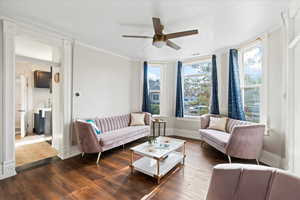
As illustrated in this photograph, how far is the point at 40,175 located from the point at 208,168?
9.64 feet

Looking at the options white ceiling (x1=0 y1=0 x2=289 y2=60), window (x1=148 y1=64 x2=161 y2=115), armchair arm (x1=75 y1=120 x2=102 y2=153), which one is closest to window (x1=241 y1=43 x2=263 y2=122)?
white ceiling (x1=0 y1=0 x2=289 y2=60)

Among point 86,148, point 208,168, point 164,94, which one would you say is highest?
point 164,94

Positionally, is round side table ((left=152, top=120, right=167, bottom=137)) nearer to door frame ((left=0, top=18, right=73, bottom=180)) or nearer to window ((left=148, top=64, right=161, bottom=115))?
window ((left=148, top=64, right=161, bottom=115))

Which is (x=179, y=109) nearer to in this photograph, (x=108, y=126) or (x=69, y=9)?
(x=108, y=126)

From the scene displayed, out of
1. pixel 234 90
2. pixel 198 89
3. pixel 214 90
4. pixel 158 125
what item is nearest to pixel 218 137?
pixel 234 90

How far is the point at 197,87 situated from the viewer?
14.4 ft

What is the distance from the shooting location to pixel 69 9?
1.98 m

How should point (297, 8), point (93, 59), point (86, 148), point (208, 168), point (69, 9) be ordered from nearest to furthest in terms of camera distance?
1. point (297, 8)
2. point (69, 9)
3. point (208, 168)
4. point (86, 148)
5. point (93, 59)

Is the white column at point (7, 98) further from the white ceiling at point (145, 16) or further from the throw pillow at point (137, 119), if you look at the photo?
the throw pillow at point (137, 119)

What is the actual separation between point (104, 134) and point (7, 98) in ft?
5.69

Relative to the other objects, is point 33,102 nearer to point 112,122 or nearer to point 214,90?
point 112,122

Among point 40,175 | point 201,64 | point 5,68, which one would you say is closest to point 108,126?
point 40,175

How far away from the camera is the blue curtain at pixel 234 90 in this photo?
10.7 feet

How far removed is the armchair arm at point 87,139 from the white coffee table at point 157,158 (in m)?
0.81
